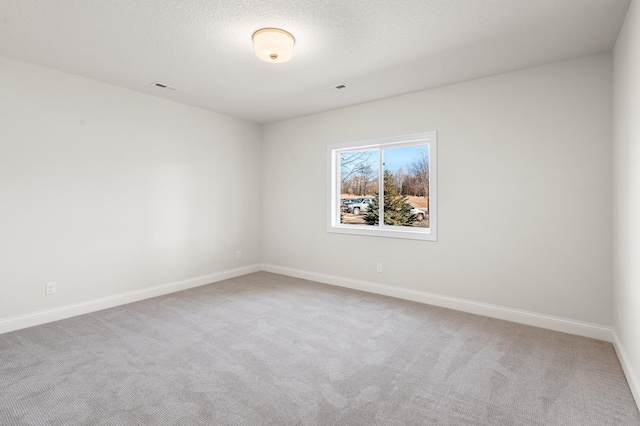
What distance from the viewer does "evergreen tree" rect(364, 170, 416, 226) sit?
14.4 feet

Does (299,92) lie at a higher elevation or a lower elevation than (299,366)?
higher

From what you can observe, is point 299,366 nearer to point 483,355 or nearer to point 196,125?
point 483,355

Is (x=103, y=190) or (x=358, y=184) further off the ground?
(x=358, y=184)

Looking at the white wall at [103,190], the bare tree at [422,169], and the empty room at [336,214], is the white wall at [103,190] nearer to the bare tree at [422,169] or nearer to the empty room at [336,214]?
the empty room at [336,214]

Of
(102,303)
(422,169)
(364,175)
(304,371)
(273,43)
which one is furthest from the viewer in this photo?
(364,175)

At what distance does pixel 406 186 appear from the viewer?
438 cm

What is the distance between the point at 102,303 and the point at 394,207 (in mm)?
3813

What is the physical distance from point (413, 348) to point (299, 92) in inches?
125

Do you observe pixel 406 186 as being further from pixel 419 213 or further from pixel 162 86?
pixel 162 86

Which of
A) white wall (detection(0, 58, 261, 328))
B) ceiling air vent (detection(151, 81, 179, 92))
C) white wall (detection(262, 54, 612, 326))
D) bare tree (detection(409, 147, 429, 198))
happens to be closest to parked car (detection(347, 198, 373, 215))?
white wall (detection(262, 54, 612, 326))

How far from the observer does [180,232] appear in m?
4.61

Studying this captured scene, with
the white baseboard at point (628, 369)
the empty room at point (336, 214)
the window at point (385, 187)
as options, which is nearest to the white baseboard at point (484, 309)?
the empty room at point (336, 214)

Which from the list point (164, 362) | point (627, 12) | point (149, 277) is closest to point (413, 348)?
point (164, 362)

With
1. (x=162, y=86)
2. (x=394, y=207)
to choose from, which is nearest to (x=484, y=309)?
(x=394, y=207)
